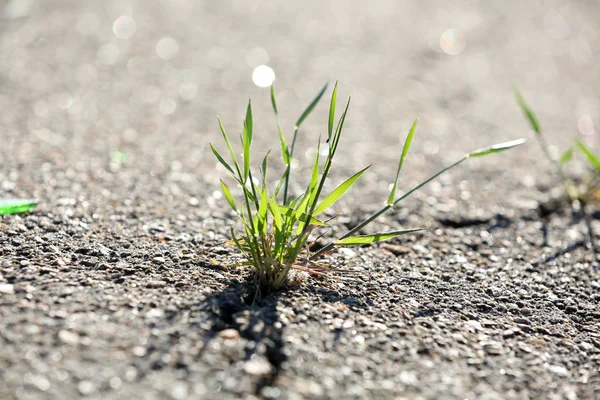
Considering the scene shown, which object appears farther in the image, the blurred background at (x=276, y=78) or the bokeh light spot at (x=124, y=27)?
the bokeh light spot at (x=124, y=27)

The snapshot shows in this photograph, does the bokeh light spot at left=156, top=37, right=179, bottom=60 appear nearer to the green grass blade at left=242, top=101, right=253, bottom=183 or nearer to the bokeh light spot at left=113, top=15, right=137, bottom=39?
the bokeh light spot at left=113, top=15, right=137, bottom=39

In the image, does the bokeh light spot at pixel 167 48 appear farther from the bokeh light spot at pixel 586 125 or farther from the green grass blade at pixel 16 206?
the bokeh light spot at pixel 586 125

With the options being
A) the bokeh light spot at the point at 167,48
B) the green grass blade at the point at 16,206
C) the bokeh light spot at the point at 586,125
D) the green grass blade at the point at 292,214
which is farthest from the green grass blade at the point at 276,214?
the bokeh light spot at the point at 167,48

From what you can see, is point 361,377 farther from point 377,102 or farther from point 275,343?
point 377,102

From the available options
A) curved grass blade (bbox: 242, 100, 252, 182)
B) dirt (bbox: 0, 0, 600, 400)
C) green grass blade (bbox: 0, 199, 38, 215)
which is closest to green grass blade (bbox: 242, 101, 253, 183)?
curved grass blade (bbox: 242, 100, 252, 182)

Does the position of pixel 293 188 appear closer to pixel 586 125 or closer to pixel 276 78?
pixel 276 78

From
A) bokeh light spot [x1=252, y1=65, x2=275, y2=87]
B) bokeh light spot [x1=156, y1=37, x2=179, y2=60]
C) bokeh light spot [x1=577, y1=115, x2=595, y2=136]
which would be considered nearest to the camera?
bokeh light spot [x1=577, y1=115, x2=595, y2=136]
